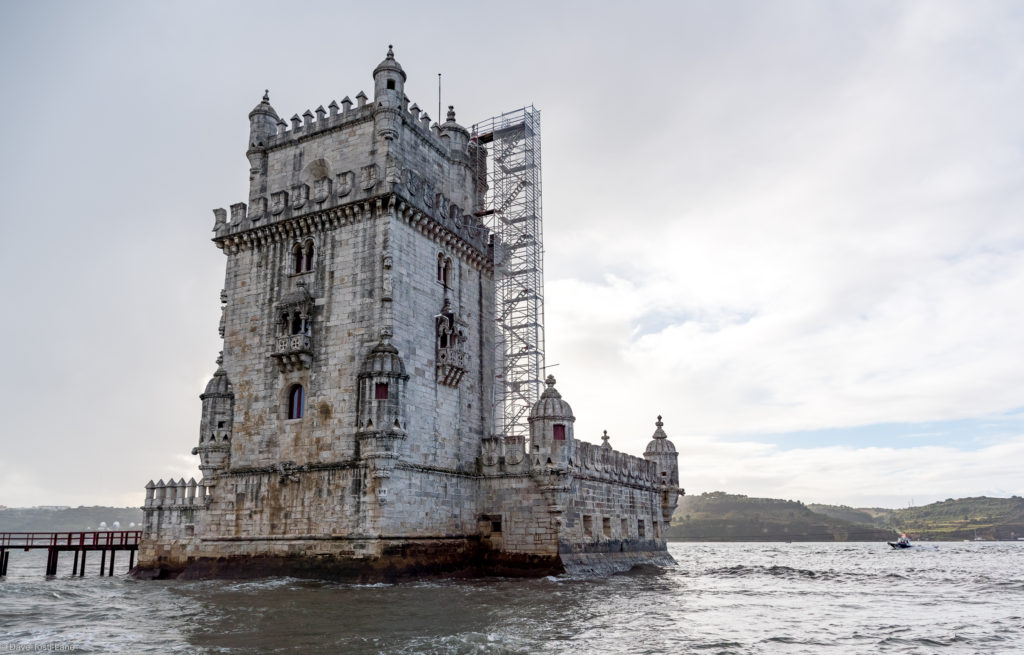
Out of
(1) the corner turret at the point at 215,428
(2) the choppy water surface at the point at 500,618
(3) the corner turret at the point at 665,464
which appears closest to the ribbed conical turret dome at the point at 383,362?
(1) the corner turret at the point at 215,428

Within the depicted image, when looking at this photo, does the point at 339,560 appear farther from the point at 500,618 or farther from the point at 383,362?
the point at 500,618

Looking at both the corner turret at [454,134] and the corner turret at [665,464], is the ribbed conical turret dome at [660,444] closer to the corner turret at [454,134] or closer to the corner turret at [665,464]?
the corner turret at [665,464]

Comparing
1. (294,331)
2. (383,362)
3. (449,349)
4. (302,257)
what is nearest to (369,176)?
(302,257)

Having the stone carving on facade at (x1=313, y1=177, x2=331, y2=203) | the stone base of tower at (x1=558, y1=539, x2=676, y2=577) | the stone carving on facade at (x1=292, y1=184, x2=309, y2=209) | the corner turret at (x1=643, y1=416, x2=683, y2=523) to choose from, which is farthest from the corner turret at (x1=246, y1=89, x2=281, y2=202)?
the corner turret at (x1=643, y1=416, x2=683, y2=523)

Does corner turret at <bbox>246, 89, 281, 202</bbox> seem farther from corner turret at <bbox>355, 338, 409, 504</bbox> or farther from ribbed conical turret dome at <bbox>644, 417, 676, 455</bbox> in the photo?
ribbed conical turret dome at <bbox>644, 417, 676, 455</bbox>

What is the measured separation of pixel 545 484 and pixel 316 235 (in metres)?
14.6

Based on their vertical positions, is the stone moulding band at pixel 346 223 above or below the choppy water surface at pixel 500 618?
above

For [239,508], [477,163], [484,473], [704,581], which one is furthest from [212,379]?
[704,581]

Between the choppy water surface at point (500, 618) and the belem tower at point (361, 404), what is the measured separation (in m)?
1.97

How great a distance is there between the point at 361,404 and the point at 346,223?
318 inches

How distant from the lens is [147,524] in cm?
3450

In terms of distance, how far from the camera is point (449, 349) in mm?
33812

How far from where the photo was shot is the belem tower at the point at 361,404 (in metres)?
30.0

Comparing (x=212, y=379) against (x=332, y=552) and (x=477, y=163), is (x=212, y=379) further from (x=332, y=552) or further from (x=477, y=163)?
(x=477, y=163)
